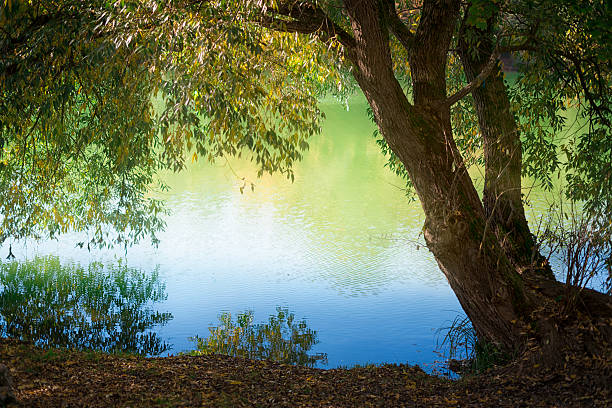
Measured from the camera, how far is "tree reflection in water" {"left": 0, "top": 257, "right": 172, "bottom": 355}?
8.01 metres

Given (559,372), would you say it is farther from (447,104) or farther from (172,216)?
(172,216)

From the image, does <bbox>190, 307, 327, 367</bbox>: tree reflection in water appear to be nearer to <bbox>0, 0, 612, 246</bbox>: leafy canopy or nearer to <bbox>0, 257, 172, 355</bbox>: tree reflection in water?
<bbox>0, 257, 172, 355</bbox>: tree reflection in water

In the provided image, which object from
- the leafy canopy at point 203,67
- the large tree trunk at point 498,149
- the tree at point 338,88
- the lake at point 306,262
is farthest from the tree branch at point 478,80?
the lake at point 306,262

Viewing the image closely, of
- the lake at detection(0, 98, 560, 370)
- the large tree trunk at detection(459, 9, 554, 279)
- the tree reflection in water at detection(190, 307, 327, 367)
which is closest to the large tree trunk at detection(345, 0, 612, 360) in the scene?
the large tree trunk at detection(459, 9, 554, 279)

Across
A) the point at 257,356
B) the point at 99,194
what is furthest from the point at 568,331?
the point at 99,194

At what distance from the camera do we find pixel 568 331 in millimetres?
5148

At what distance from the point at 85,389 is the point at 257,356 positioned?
311 centimetres

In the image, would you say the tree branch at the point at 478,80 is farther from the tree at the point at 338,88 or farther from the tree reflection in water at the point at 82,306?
the tree reflection in water at the point at 82,306

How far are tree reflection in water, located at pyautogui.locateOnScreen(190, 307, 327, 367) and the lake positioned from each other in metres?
0.15

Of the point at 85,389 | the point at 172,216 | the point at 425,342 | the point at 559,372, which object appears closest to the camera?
the point at 85,389

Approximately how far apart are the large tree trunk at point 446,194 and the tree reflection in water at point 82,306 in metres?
4.07

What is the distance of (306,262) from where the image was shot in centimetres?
1227

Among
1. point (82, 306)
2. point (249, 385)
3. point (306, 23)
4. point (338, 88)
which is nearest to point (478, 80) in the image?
point (338, 88)

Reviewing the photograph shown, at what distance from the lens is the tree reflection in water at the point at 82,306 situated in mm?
8008
